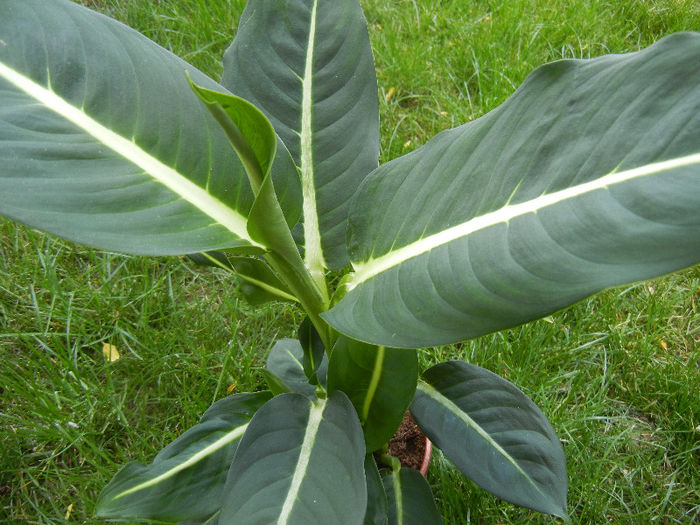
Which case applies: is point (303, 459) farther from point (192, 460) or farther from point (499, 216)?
point (499, 216)

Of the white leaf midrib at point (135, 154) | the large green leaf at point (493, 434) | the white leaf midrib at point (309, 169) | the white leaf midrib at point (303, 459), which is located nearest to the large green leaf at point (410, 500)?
the large green leaf at point (493, 434)

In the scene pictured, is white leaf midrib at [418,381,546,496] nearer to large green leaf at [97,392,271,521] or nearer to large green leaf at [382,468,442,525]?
large green leaf at [382,468,442,525]

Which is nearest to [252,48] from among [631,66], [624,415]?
[631,66]

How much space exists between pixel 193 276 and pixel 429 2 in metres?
1.30

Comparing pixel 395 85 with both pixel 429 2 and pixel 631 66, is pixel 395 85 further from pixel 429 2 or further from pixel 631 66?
pixel 631 66

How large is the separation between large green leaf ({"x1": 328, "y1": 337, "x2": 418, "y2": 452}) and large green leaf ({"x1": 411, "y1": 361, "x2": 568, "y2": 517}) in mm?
102

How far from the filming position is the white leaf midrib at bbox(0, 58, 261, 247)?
0.55 m

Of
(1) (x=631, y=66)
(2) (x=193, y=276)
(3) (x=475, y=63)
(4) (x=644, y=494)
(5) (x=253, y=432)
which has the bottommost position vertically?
(4) (x=644, y=494)

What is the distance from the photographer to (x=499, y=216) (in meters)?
0.50

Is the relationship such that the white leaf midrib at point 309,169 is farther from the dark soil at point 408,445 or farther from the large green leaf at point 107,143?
the dark soil at point 408,445

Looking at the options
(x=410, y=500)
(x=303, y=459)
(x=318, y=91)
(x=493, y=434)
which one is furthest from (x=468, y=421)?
(x=318, y=91)

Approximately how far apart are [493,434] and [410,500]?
16 centimetres

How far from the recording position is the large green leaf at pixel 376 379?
0.69 meters

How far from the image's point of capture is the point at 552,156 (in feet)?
1.63
